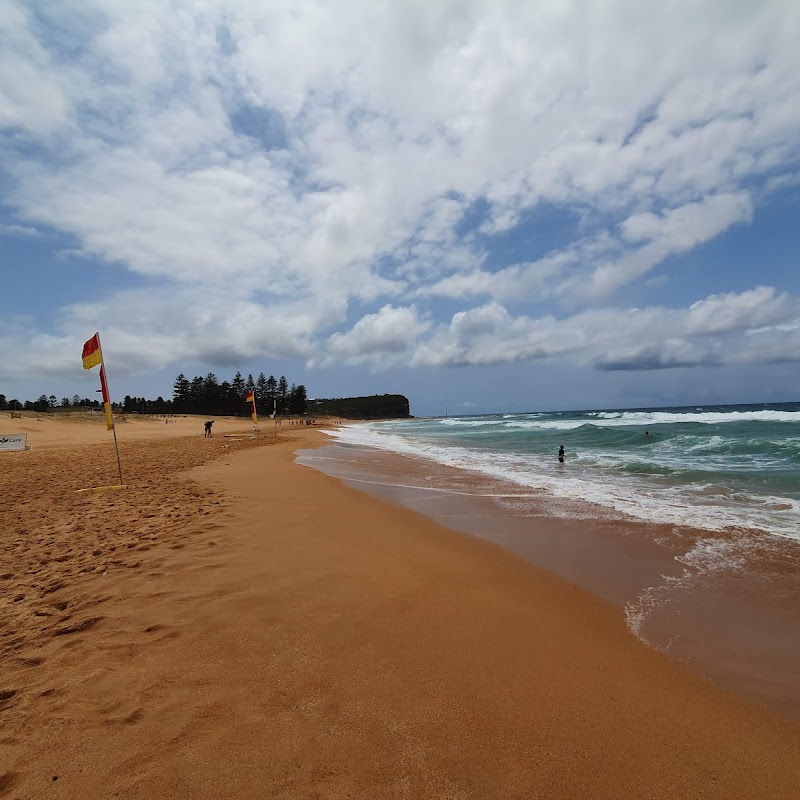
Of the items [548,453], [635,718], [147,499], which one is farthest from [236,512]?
[548,453]

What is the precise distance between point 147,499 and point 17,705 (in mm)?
6997

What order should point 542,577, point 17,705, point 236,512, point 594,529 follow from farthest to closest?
1. point 236,512
2. point 594,529
3. point 542,577
4. point 17,705

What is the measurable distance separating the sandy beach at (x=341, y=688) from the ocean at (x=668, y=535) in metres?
0.50

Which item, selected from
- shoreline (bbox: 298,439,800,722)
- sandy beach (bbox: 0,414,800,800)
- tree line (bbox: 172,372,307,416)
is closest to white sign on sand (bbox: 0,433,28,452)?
sandy beach (bbox: 0,414,800,800)

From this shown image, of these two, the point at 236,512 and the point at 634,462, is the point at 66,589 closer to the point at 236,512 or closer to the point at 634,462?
the point at 236,512

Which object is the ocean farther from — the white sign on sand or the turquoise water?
the white sign on sand

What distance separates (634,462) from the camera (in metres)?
16.9

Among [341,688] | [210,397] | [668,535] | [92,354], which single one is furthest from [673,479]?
[210,397]

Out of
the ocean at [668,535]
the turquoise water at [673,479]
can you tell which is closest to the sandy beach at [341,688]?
the ocean at [668,535]

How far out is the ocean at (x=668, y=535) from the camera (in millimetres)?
3799

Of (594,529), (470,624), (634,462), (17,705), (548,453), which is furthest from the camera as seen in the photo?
(548,453)

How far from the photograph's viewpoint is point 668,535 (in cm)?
702

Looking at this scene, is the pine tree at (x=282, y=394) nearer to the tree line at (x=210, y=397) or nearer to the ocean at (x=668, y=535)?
the tree line at (x=210, y=397)

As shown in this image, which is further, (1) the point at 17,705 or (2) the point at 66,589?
(2) the point at 66,589
